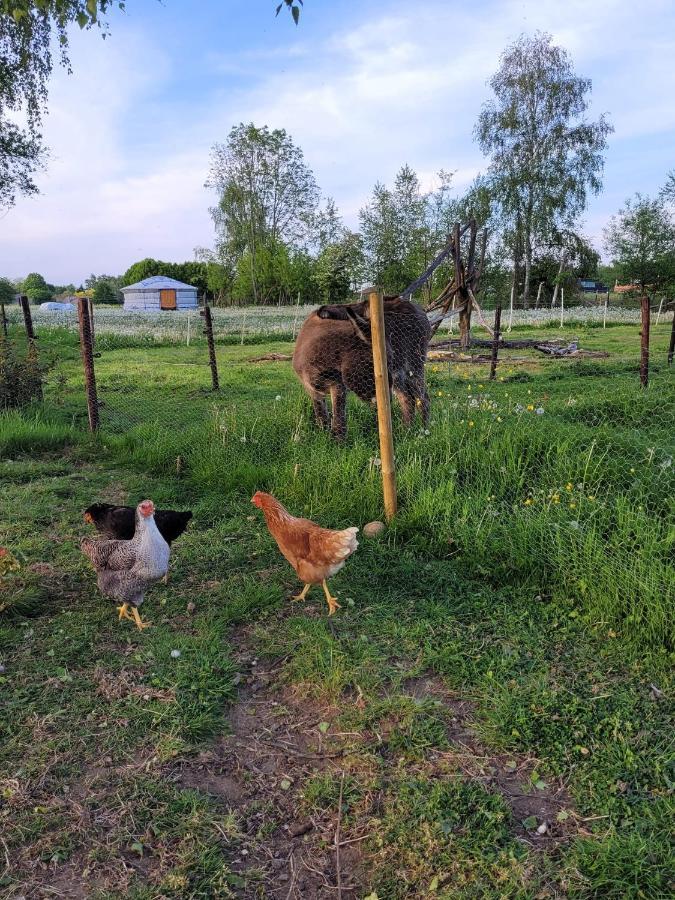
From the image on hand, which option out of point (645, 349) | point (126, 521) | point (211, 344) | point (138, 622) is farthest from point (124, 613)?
point (645, 349)

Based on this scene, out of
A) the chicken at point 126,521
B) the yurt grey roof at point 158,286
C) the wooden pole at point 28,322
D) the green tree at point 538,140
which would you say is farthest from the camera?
the yurt grey roof at point 158,286

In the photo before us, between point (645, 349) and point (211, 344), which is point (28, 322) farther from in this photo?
point (645, 349)

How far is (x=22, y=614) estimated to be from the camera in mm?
3793

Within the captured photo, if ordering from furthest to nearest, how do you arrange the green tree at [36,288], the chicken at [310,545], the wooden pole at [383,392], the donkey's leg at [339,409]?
the green tree at [36,288] < the donkey's leg at [339,409] < the wooden pole at [383,392] < the chicken at [310,545]

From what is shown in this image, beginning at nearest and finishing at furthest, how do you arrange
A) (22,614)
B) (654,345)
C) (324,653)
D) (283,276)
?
1. (324,653)
2. (22,614)
3. (654,345)
4. (283,276)

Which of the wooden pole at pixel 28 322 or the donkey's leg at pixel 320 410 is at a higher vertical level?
the wooden pole at pixel 28 322

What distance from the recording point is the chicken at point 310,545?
3.54 metres

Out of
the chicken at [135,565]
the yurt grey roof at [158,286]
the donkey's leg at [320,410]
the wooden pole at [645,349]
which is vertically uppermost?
the yurt grey roof at [158,286]

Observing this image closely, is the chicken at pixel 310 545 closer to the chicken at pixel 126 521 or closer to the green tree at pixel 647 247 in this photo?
the chicken at pixel 126 521

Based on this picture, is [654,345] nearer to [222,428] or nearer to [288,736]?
[222,428]

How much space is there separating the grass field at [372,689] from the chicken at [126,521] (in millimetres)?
353

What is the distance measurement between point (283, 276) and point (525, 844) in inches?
1900

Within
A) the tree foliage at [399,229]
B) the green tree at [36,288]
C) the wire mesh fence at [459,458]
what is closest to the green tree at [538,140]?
the tree foliage at [399,229]

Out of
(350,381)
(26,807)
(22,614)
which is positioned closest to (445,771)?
(26,807)
